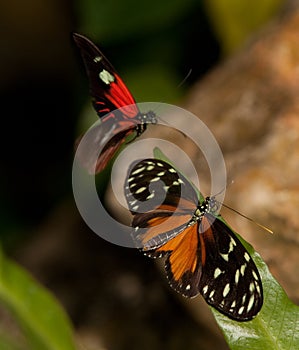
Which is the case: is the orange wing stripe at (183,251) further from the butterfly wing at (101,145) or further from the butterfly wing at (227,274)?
the butterfly wing at (101,145)

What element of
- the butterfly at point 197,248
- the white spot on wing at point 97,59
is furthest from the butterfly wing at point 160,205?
the white spot on wing at point 97,59

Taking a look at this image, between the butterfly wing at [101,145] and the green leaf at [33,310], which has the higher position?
the butterfly wing at [101,145]

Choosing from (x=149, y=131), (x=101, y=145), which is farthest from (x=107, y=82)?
(x=149, y=131)

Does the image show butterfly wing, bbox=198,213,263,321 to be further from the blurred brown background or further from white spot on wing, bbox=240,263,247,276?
the blurred brown background

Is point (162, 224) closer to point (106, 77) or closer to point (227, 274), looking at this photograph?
point (227, 274)

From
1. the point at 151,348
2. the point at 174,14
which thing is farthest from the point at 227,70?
the point at 151,348

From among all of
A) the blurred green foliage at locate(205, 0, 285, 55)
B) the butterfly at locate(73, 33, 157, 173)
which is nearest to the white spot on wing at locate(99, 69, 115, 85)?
the butterfly at locate(73, 33, 157, 173)

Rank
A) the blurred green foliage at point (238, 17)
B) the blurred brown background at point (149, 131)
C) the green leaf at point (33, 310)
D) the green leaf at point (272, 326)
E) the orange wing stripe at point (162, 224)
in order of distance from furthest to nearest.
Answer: the blurred green foliage at point (238, 17)
the blurred brown background at point (149, 131)
the green leaf at point (33, 310)
the green leaf at point (272, 326)
the orange wing stripe at point (162, 224)
